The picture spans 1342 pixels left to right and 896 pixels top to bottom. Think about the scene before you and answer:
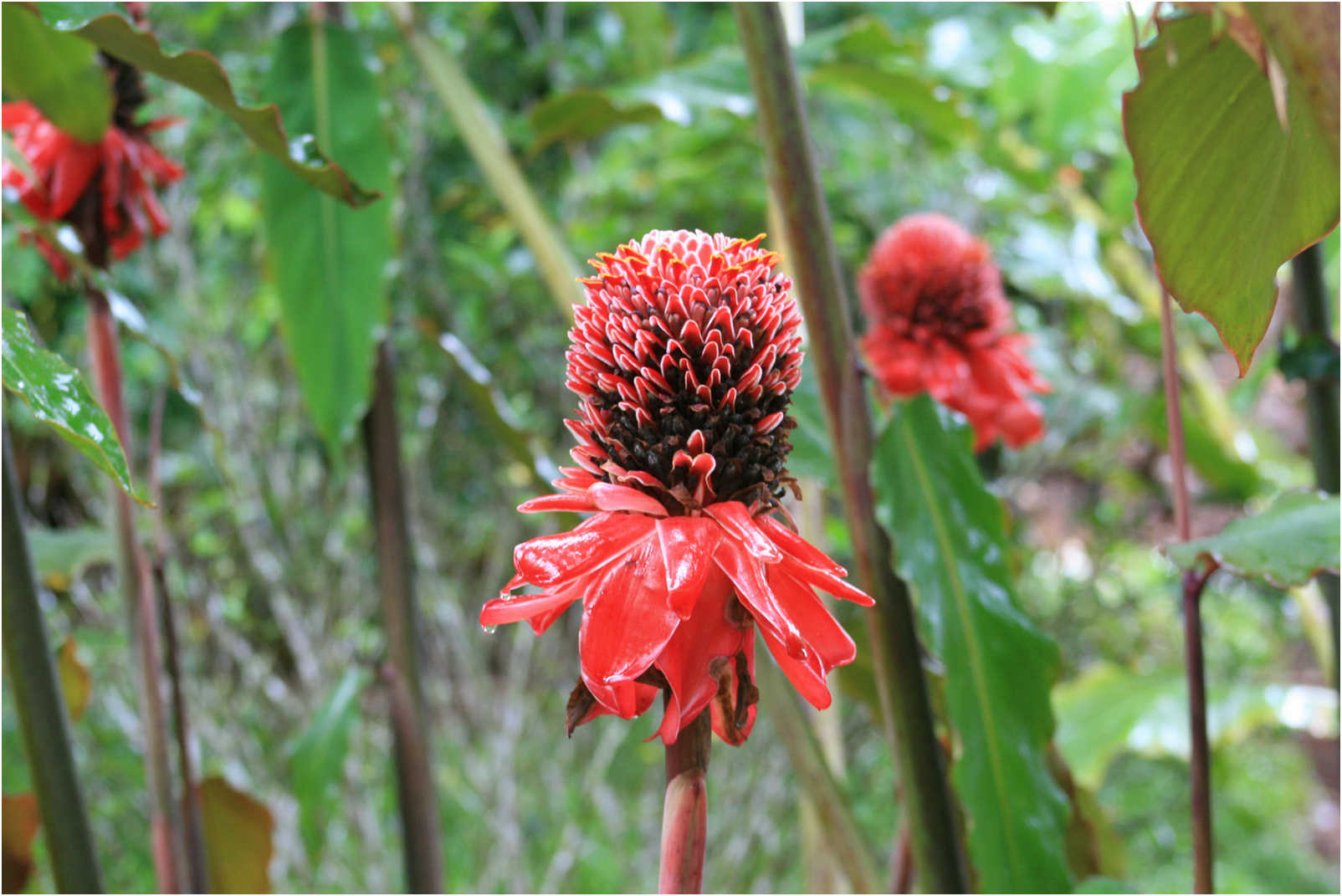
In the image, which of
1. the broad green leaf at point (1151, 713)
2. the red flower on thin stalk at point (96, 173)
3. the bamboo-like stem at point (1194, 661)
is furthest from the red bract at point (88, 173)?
the broad green leaf at point (1151, 713)

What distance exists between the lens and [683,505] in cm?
23

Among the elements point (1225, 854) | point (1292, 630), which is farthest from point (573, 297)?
point (1292, 630)

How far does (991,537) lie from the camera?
39cm

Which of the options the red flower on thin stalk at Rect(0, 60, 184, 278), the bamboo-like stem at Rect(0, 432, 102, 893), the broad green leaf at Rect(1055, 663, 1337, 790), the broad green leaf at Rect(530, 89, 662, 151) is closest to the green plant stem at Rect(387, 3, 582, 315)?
the broad green leaf at Rect(530, 89, 662, 151)

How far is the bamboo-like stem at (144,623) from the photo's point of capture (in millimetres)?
417

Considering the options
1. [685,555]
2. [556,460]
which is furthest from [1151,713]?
[685,555]

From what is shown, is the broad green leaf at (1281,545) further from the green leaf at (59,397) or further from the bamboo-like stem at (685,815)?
the green leaf at (59,397)

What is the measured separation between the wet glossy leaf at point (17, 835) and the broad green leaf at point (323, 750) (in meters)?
0.13

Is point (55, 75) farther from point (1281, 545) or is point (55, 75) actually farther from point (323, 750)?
point (1281, 545)

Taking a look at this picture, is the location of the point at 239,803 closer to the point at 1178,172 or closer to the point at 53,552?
the point at 53,552

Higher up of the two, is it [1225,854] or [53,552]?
[53,552]

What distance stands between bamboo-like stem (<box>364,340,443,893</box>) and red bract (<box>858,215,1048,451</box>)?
301mm

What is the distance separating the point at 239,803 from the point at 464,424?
37.0 inches

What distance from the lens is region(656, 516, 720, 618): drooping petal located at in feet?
0.64
